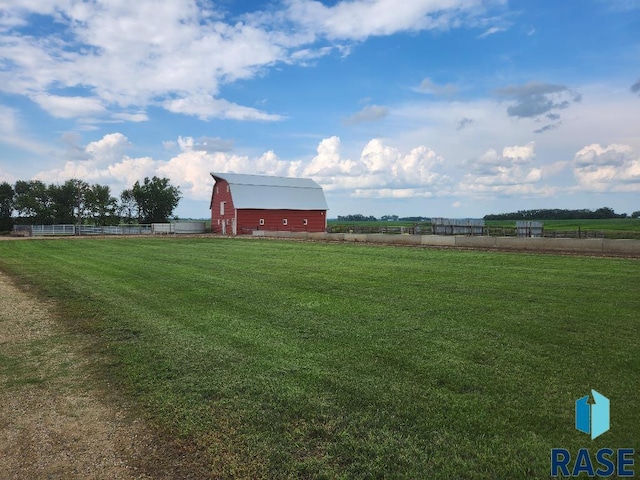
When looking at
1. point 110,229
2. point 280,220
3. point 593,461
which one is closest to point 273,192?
point 280,220

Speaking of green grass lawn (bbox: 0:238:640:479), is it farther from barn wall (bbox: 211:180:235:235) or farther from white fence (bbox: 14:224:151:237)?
white fence (bbox: 14:224:151:237)

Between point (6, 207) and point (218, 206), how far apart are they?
34.3 metres

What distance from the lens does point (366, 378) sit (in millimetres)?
5387

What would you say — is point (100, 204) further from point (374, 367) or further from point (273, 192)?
point (374, 367)

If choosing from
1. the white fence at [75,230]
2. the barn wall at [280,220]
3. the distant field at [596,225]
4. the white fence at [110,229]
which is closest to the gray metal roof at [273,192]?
the barn wall at [280,220]

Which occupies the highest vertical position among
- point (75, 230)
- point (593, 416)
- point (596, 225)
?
point (75, 230)

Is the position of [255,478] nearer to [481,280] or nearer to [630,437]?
[630,437]

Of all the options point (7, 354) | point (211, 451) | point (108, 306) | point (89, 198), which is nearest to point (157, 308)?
point (108, 306)

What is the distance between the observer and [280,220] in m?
52.3

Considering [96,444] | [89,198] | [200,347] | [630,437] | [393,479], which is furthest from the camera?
[89,198]

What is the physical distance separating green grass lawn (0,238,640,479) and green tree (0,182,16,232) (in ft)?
207

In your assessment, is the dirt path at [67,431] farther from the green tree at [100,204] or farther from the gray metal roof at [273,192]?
the green tree at [100,204]

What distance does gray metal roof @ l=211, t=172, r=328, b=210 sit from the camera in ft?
167

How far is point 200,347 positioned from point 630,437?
5503 millimetres
